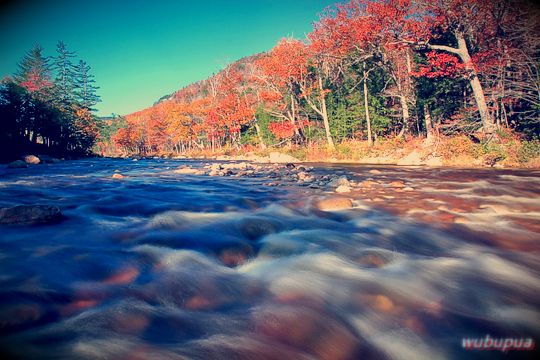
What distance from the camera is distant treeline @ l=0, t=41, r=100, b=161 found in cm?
3222

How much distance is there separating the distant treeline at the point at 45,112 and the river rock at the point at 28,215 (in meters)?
30.4

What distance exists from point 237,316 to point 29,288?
218 cm

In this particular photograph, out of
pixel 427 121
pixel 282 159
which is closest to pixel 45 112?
pixel 282 159

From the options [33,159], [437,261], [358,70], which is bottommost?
[437,261]

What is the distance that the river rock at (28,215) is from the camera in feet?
16.2

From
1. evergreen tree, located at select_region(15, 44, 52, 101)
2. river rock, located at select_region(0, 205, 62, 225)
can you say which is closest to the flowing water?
river rock, located at select_region(0, 205, 62, 225)

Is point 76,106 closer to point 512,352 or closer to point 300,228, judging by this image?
point 300,228

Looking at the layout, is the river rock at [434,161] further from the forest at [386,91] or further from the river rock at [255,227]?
the river rock at [255,227]

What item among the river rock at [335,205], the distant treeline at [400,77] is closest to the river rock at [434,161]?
the distant treeline at [400,77]

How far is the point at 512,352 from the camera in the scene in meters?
2.14

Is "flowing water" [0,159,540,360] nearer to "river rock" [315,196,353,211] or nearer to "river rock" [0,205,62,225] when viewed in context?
"river rock" [0,205,62,225]

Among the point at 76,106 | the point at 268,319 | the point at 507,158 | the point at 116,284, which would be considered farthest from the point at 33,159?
the point at 76,106

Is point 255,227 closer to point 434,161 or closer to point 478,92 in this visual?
point 434,161

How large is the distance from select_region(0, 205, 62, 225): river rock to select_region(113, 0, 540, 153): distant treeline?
18.9 meters
